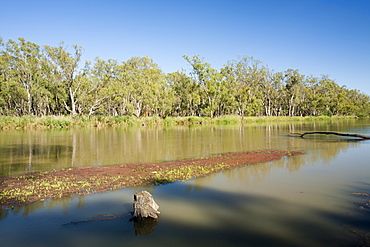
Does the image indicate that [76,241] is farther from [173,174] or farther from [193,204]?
[173,174]

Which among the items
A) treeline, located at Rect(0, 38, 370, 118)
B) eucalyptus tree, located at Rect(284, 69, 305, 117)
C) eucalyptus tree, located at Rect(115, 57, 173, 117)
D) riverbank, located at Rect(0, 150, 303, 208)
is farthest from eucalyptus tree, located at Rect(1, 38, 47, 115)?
eucalyptus tree, located at Rect(284, 69, 305, 117)

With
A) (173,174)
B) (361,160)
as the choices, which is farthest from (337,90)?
(173,174)

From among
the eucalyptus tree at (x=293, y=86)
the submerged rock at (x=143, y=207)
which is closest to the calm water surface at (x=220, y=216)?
the submerged rock at (x=143, y=207)

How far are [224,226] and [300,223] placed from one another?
1.59 meters

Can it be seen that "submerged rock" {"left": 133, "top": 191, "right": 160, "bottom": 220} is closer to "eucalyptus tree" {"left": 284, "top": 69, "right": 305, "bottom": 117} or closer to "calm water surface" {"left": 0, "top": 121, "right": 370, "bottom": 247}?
"calm water surface" {"left": 0, "top": 121, "right": 370, "bottom": 247}

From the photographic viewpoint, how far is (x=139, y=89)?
189 ft

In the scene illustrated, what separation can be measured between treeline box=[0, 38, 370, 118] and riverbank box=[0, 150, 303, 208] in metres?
39.3

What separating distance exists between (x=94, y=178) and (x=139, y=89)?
49.6 meters

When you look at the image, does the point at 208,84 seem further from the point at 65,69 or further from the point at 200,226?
the point at 200,226

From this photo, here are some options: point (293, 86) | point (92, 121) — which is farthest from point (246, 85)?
point (92, 121)

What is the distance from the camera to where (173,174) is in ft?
32.6

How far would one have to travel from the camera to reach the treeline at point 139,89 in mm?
47562

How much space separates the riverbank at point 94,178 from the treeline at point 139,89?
39321 mm

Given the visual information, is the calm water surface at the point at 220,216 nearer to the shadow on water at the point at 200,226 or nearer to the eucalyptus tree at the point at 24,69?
the shadow on water at the point at 200,226
